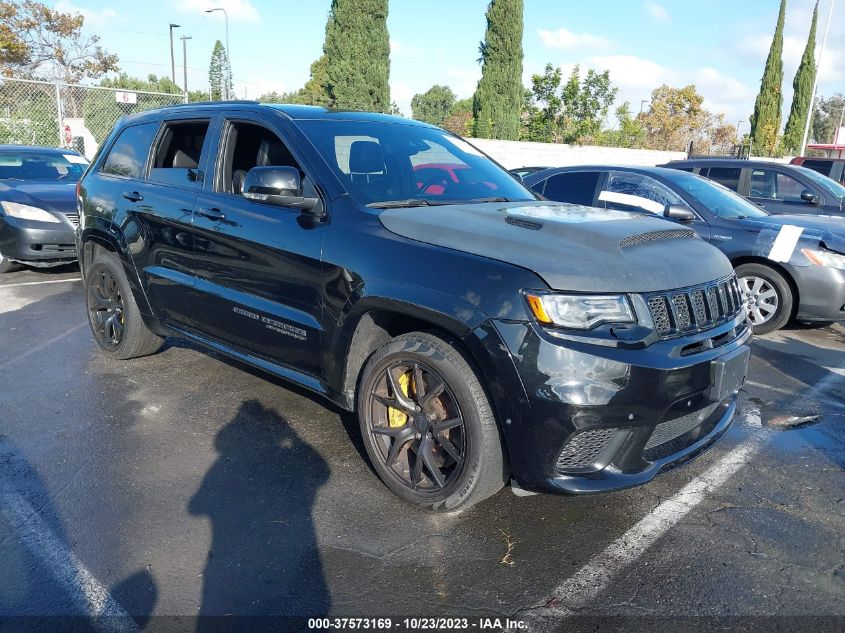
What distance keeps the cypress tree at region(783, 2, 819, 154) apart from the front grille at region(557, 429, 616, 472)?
46360 millimetres

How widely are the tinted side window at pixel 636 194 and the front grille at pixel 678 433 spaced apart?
441 centimetres

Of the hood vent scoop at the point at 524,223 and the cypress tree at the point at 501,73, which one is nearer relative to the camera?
the hood vent scoop at the point at 524,223

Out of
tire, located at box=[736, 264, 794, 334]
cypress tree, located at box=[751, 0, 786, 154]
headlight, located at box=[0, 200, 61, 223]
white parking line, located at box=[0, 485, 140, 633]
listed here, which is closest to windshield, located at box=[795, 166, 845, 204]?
tire, located at box=[736, 264, 794, 334]

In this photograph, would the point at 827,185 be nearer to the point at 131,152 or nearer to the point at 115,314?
the point at 131,152

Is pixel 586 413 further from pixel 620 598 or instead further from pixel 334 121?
pixel 334 121

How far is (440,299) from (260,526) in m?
1.32

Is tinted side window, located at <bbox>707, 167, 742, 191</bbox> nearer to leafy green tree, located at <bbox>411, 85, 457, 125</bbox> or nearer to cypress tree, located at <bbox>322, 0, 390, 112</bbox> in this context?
cypress tree, located at <bbox>322, 0, 390, 112</bbox>

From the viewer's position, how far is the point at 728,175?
31.2 ft

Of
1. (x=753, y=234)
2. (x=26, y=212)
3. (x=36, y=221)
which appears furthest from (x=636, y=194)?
(x=26, y=212)

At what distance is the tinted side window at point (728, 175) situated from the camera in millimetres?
9391

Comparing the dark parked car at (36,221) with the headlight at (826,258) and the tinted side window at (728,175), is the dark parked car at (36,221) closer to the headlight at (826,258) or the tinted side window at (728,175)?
the headlight at (826,258)

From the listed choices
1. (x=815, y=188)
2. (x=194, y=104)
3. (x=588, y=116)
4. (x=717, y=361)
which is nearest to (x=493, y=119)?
(x=588, y=116)

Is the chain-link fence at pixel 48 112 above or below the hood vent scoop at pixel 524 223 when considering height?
above

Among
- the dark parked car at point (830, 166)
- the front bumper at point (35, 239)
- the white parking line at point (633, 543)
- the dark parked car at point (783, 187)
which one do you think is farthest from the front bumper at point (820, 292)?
the dark parked car at point (830, 166)
